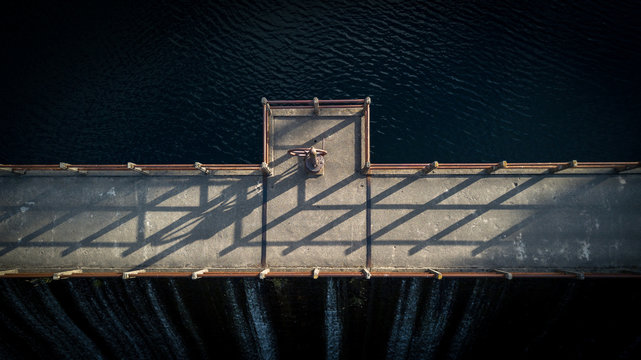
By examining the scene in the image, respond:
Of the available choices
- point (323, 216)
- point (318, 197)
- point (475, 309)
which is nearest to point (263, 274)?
point (323, 216)

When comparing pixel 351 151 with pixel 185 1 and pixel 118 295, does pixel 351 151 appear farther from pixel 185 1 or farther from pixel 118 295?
pixel 185 1

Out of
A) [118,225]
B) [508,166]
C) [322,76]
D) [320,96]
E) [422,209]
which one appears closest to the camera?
[508,166]

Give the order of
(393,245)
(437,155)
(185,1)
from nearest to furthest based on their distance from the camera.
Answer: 1. (393,245)
2. (437,155)
3. (185,1)

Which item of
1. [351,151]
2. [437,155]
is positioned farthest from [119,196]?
[437,155]

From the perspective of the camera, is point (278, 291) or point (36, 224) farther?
point (278, 291)

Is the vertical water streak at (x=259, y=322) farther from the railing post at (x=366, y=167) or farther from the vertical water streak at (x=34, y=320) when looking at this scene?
the vertical water streak at (x=34, y=320)

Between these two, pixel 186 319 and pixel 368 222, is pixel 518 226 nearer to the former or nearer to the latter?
pixel 368 222

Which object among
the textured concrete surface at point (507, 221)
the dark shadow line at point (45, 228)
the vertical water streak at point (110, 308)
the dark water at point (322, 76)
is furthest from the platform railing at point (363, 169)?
the vertical water streak at point (110, 308)
